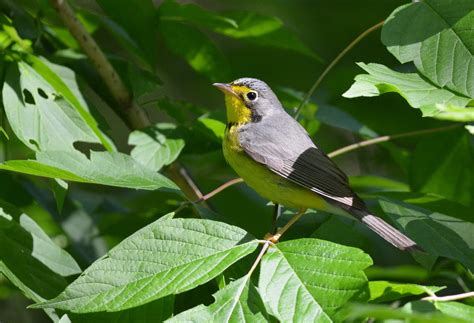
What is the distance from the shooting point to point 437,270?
11.9 ft

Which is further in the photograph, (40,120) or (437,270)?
(437,270)

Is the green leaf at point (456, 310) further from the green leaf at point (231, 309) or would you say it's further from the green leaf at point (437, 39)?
the green leaf at point (437, 39)

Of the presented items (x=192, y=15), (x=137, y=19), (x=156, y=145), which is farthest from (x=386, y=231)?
(x=137, y=19)

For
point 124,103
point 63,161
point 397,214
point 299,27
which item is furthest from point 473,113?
point 299,27

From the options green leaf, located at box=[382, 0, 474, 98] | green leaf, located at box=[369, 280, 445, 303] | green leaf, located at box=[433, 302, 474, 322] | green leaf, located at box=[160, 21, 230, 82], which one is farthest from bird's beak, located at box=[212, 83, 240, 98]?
green leaf, located at box=[433, 302, 474, 322]

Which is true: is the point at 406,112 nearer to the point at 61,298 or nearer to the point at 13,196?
the point at 13,196

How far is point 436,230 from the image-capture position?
8.59 ft

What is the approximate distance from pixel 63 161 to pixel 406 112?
246 cm

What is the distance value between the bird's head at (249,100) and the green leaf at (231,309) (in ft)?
5.66

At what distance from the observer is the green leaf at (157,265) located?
7.01 feet

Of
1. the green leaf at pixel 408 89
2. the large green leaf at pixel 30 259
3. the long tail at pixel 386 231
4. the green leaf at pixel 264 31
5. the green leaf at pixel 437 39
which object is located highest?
the green leaf at pixel 437 39


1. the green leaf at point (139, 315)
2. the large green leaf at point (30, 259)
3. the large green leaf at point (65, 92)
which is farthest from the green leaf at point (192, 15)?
the green leaf at point (139, 315)

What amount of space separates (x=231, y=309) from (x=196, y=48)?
1949 millimetres

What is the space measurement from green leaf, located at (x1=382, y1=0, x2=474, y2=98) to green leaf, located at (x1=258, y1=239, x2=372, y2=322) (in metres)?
0.72
